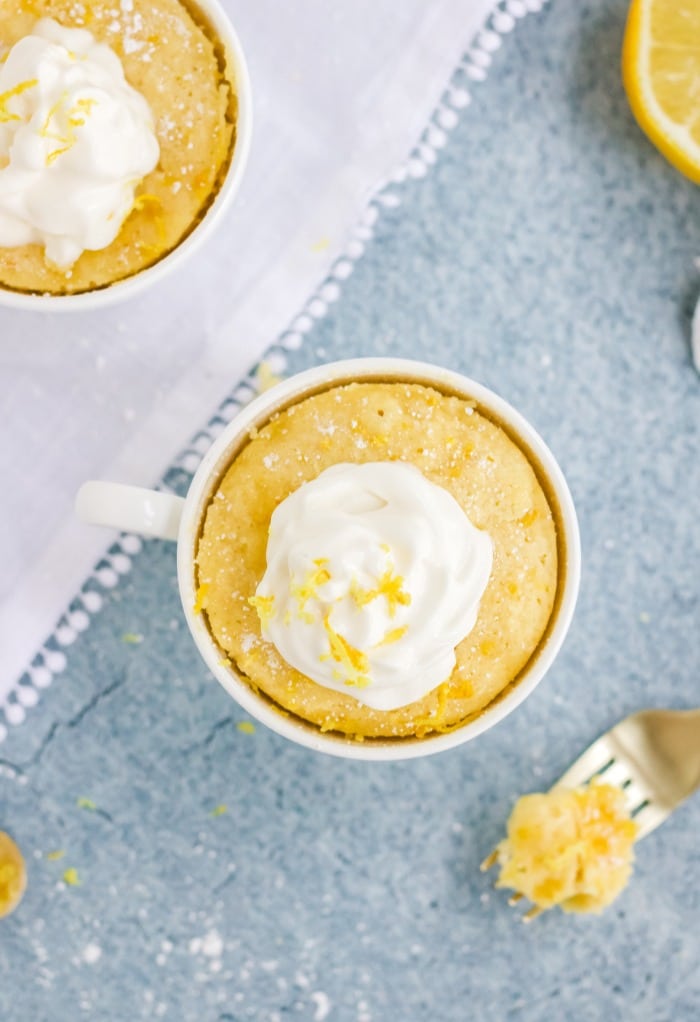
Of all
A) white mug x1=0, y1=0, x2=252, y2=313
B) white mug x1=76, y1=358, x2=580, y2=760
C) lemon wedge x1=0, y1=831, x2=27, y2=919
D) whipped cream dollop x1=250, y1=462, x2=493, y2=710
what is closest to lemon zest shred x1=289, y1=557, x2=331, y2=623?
whipped cream dollop x1=250, y1=462, x2=493, y2=710

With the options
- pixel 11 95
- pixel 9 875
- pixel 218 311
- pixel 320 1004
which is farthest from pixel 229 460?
pixel 320 1004

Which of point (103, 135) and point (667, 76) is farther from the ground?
point (667, 76)

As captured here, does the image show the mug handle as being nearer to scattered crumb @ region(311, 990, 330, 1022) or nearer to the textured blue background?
the textured blue background

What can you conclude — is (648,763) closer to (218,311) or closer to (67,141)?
(218,311)

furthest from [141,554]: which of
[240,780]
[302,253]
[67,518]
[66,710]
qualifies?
[302,253]

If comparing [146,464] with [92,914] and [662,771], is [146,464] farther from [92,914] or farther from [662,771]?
[662,771]

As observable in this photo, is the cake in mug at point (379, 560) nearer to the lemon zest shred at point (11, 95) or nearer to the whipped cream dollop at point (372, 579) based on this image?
the whipped cream dollop at point (372, 579)

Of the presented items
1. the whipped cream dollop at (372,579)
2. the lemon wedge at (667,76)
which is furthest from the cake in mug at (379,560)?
the lemon wedge at (667,76)
